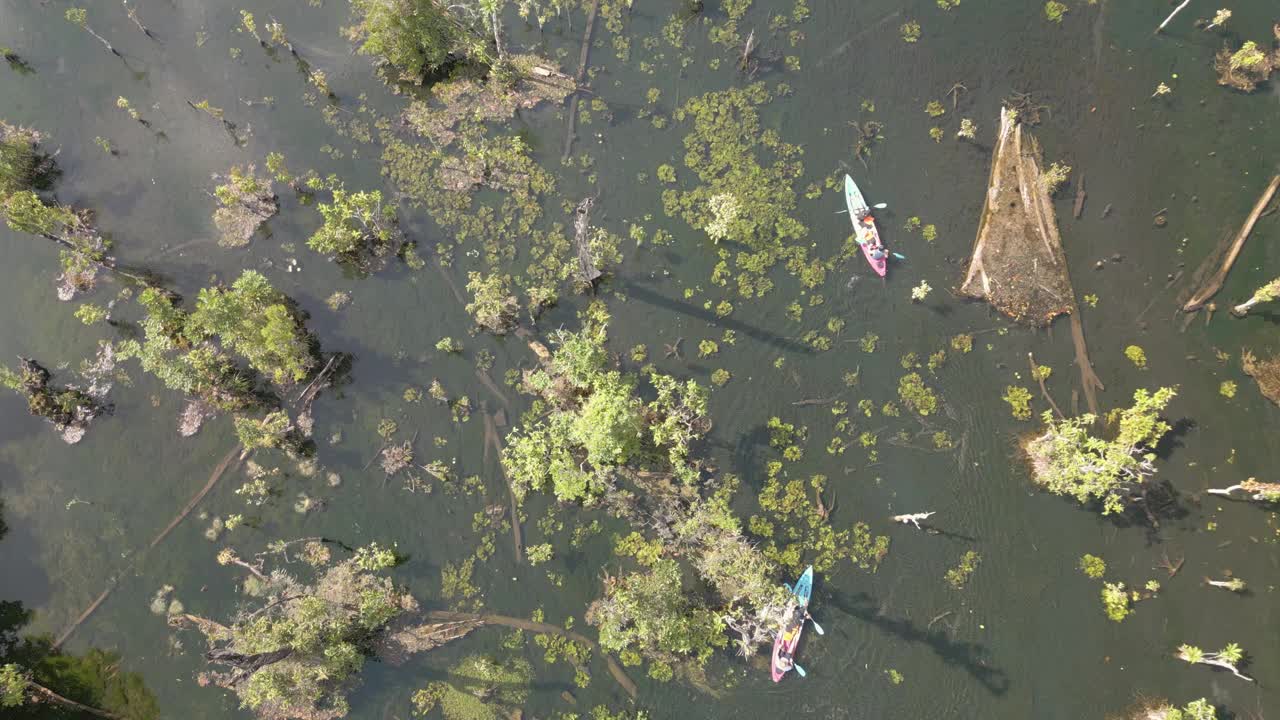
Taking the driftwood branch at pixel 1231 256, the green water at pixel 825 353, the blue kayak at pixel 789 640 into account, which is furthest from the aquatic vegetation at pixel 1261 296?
the blue kayak at pixel 789 640

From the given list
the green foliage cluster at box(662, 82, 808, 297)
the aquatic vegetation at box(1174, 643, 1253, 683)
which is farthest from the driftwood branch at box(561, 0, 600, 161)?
the aquatic vegetation at box(1174, 643, 1253, 683)

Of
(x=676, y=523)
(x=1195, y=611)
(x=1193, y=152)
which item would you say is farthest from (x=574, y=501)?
(x=1193, y=152)

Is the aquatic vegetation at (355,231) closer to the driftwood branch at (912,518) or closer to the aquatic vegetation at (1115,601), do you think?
the driftwood branch at (912,518)

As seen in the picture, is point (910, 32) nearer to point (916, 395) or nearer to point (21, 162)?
point (916, 395)

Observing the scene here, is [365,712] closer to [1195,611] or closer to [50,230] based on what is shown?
[50,230]

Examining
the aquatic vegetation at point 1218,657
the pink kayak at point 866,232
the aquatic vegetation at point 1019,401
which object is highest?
the pink kayak at point 866,232

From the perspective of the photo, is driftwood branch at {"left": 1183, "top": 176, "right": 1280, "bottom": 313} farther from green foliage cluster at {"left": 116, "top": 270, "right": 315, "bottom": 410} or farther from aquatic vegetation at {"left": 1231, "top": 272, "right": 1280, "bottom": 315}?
green foliage cluster at {"left": 116, "top": 270, "right": 315, "bottom": 410}
